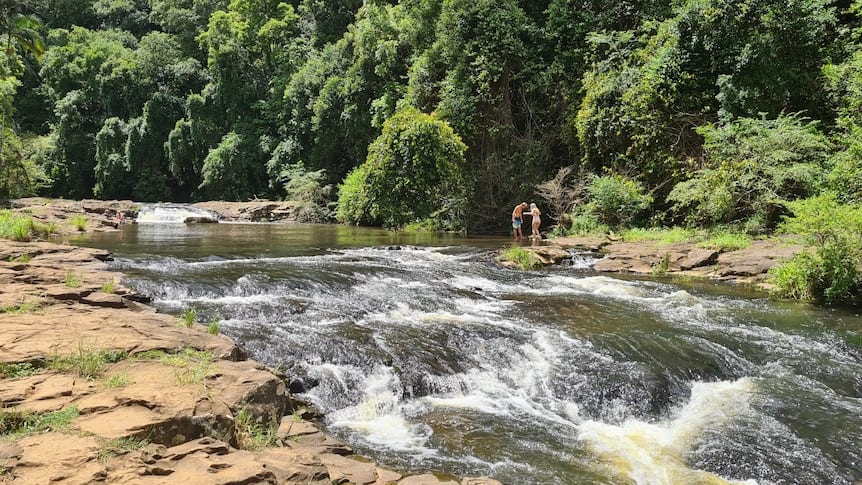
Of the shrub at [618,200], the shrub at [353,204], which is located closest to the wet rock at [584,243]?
the shrub at [618,200]

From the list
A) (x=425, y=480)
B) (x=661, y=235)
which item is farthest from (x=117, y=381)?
(x=661, y=235)

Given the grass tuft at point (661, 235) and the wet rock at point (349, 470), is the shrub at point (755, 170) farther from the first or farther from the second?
the wet rock at point (349, 470)

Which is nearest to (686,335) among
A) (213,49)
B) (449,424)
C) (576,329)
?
(576,329)

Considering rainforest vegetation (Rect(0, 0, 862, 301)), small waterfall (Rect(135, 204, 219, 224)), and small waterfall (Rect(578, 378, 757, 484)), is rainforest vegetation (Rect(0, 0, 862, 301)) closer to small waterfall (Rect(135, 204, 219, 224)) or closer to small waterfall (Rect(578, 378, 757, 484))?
small waterfall (Rect(578, 378, 757, 484))

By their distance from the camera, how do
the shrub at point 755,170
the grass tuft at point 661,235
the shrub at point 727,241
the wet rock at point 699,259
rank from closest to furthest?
A: the wet rock at point 699,259 < the shrub at point 727,241 < the shrub at point 755,170 < the grass tuft at point 661,235

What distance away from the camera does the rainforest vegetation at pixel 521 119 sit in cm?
1454

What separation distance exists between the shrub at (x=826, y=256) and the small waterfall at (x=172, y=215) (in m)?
27.8

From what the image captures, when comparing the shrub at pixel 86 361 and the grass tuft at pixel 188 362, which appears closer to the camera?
the shrub at pixel 86 361

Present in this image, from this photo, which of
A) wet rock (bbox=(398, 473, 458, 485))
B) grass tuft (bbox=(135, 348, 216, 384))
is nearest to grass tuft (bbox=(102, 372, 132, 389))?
grass tuft (bbox=(135, 348, 216, 384))

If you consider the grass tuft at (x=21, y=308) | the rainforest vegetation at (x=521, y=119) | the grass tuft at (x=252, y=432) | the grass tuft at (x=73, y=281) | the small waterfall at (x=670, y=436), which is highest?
the rainforest vegetation at (x=521, y=119)

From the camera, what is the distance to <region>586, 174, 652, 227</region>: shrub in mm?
18203

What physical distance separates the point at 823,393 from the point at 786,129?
11.0 metres

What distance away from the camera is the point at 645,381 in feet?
20.5

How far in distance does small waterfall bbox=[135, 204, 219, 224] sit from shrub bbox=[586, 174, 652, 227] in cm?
2164
